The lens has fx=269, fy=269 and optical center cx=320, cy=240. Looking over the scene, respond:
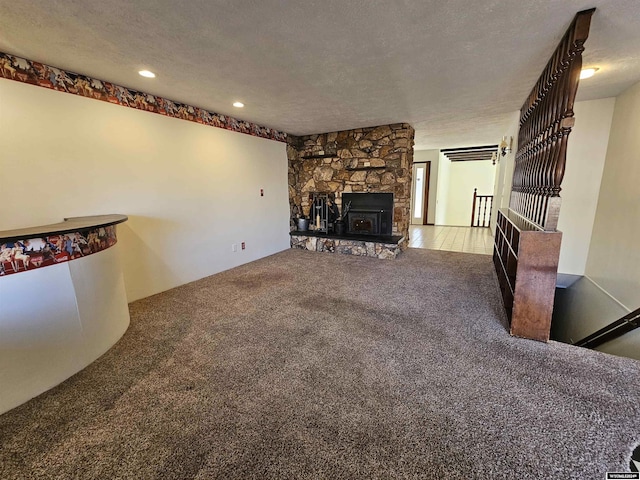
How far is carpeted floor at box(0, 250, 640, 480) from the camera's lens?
4.03 ft

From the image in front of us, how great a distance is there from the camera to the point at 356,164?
5.10 meters

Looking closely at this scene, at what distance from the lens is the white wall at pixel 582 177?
134 inches

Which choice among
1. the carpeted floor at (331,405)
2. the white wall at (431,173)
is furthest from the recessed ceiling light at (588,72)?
the white wall at (431,173)

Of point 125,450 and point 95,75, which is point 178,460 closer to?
point 125,450

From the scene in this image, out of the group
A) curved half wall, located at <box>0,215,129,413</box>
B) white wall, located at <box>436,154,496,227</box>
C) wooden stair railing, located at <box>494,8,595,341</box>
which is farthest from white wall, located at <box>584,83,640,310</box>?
white wall, located at <box>436,154,496,227</box>

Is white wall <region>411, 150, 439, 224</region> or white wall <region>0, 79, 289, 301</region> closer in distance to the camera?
white wall <region>0, 79, 289, 301</region>

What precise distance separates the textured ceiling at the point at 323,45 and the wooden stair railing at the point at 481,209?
5.61m

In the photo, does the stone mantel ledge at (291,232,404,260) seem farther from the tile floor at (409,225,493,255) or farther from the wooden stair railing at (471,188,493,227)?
the wooden stair railing at (471,188,493,227)

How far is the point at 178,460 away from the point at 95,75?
3225 millimetres

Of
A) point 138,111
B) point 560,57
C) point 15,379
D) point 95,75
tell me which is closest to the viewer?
point 15,379

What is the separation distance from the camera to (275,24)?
1764 millimetres

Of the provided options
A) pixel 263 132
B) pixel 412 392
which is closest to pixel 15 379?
pixel 412 392

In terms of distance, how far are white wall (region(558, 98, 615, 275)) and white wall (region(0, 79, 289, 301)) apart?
4.49m

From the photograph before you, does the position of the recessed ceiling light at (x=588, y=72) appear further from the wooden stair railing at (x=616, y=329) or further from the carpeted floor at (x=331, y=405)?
the carpeted floor at (x=331, y=405)
